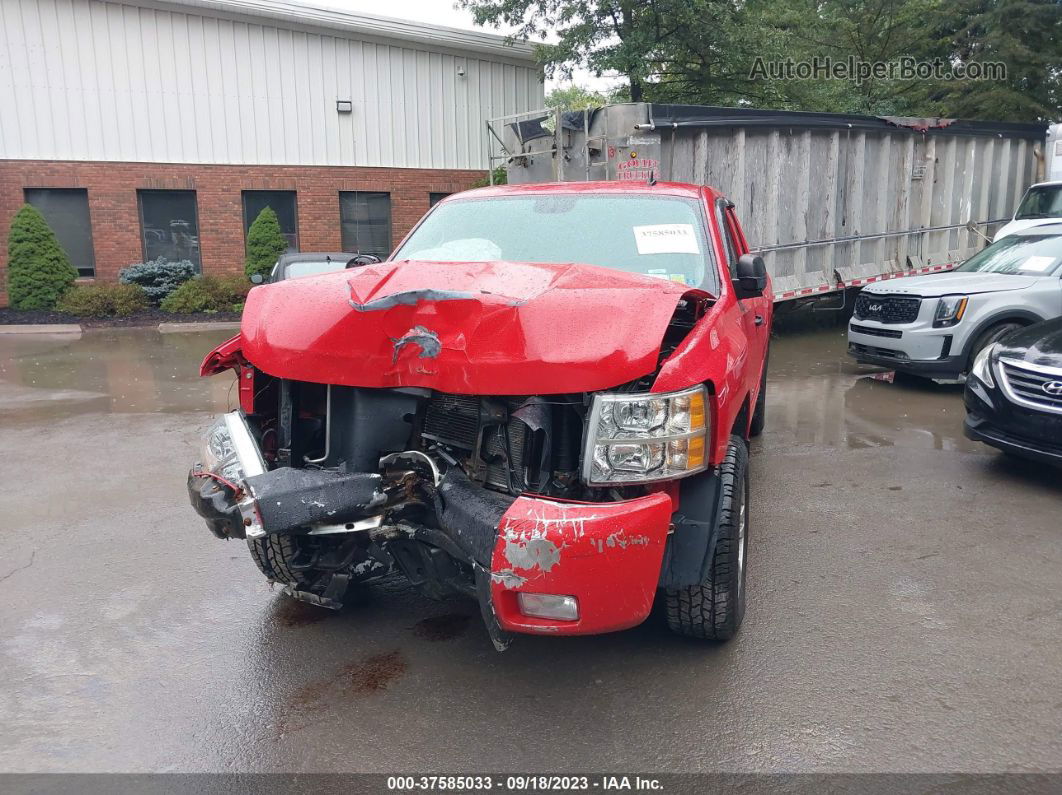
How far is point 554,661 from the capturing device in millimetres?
3635

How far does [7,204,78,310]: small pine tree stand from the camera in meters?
15.7

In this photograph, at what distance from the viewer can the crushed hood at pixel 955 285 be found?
28.5ft

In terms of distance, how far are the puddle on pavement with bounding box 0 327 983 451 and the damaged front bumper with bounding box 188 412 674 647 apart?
472cm

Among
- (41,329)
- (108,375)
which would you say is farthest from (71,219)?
(108,375)

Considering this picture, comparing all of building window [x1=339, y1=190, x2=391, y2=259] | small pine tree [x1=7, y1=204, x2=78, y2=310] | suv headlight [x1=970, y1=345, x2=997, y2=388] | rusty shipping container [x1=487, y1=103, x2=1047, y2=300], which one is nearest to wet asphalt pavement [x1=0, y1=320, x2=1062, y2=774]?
suv headlight [x1=970, y1=345, x2=997, y2=388]

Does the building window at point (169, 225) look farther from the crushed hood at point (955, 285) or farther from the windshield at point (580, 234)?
the windshield at point (580, 234)

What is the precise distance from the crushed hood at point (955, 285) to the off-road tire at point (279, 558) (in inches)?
291

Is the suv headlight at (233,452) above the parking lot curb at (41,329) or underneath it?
above

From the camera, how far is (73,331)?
14.4 metres

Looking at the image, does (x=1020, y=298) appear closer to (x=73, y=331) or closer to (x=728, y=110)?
(x=728, y=110)

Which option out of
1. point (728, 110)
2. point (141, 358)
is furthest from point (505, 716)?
point (141, 358)

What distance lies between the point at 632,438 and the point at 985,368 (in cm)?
423

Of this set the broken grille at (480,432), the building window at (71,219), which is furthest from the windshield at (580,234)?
the building window at (71,219)

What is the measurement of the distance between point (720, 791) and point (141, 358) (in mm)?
11086
